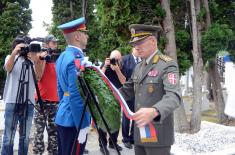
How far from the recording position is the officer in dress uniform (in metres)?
3.23

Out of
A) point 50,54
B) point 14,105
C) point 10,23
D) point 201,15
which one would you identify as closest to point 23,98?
point 14,105

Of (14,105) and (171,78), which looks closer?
(171,78)

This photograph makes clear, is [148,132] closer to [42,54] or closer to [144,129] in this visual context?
[144,129]

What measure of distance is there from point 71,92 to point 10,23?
10.6 m

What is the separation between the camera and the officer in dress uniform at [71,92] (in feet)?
10.6

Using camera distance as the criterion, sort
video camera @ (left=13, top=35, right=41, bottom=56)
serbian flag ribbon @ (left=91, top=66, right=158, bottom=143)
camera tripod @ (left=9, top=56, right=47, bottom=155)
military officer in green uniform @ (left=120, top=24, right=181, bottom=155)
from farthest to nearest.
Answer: camera tripod @ (left=9, top=56, right=47, bottom=155)
video camera @ (left=13, top=35, right=41, bottom=56)
military officer in green uniform @ (left=120, top=24, right=181, bottom=155)
serbian flag ribbon @ (left=91, top=66, right=158, bottom=143)

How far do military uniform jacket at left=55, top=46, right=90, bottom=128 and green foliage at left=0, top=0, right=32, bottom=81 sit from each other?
992 centimetres

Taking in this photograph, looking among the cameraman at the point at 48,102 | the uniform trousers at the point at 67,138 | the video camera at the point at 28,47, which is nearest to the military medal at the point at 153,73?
the uniform trousers at the point at 67,138

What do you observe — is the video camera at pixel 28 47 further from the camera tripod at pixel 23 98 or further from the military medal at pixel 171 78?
the military medal at pixel 171 78

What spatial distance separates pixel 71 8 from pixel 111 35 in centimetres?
839

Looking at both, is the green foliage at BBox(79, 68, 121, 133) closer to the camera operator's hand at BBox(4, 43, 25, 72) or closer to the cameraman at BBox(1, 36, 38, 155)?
the camera operator's hand at BBox(4, 43, 25, 72)

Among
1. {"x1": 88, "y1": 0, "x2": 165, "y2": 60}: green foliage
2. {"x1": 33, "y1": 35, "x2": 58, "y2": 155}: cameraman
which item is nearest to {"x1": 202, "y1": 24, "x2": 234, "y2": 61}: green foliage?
{"x1": 88, "y1": 0, "x2": 165, "y2": 60}: green foliage

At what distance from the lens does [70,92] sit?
3.23m

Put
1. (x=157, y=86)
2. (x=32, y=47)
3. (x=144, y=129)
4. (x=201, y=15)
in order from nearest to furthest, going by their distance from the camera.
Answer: (x=144, y=129) < (x=157, y=86) < (x=32, y=47) < (x=201, y=15)
